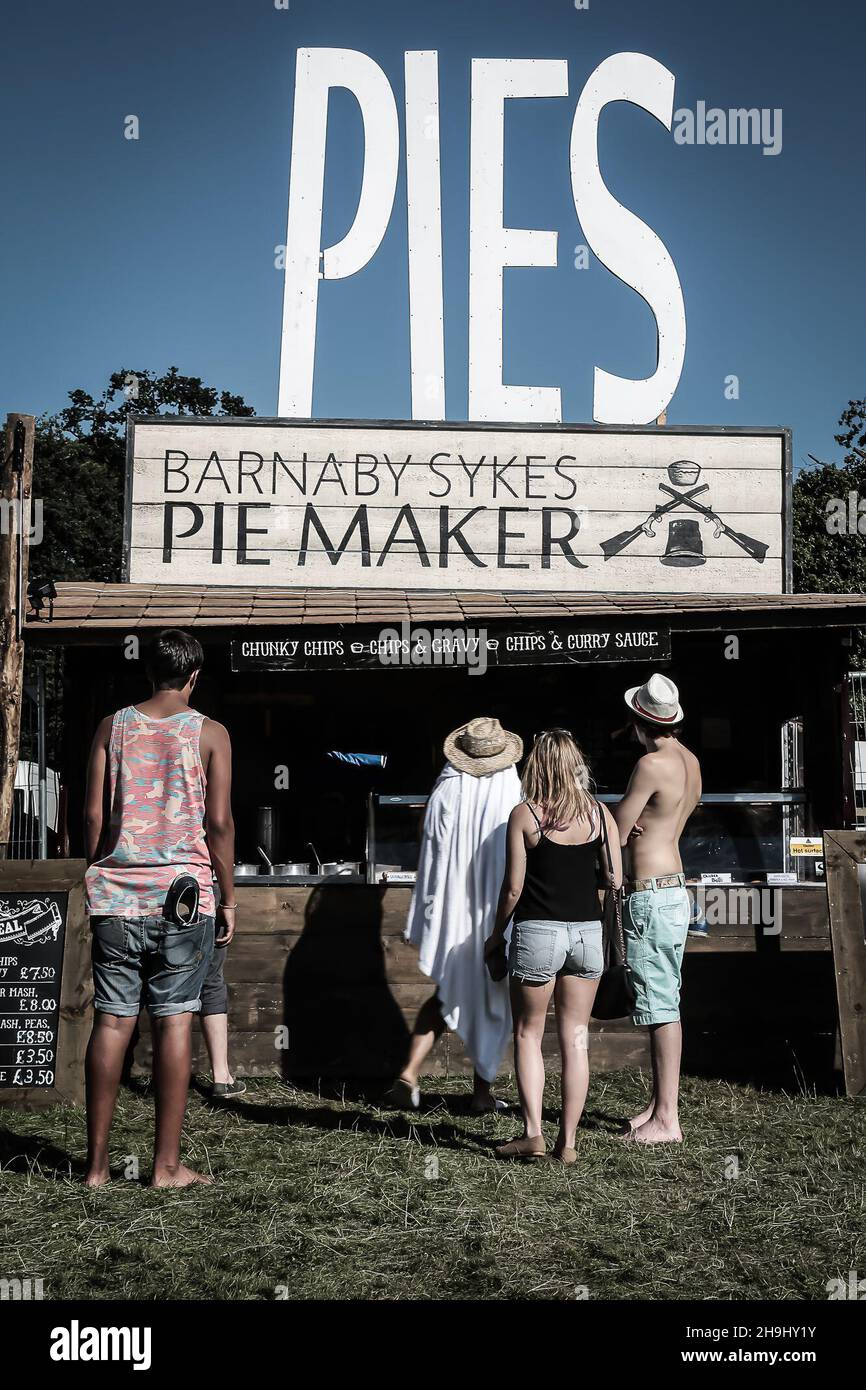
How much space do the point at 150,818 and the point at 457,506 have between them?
563cm

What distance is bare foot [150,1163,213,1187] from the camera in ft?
14.4

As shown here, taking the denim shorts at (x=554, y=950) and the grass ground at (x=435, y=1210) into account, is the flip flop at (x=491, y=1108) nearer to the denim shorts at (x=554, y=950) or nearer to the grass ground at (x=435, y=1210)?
the grass ground at (x=435, y=1210)

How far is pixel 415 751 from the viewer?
10641 millimetres

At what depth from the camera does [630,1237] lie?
3.98 meters

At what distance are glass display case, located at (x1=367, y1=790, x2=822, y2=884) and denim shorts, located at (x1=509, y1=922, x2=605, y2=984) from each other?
2.46m

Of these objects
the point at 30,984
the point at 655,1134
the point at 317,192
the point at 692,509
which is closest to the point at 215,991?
the point at 30,984

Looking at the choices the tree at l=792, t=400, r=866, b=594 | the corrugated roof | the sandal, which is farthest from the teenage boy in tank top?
the tree at l=792, t=400, r=866, b=594

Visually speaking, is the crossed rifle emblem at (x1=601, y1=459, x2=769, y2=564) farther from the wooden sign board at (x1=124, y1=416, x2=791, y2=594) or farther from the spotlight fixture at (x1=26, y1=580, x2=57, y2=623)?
the spotlight fixture at (x1=26, y1=580, x2=57, y2=623)

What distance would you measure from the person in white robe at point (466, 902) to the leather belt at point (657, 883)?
0.70m

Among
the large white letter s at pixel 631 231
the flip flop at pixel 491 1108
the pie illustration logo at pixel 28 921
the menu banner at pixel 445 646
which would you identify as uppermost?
the large white letter s at pixel 631 231

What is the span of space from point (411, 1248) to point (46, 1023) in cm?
286

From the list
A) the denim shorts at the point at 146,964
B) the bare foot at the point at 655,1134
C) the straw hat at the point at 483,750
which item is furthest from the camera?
the straw hat at the point at 483,750

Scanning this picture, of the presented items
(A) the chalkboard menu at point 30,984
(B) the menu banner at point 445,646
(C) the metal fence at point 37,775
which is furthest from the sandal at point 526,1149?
(C) the metal fence at point 37,775

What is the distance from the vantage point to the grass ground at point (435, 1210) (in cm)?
359
